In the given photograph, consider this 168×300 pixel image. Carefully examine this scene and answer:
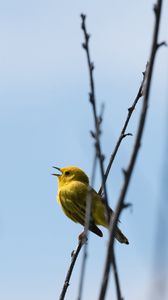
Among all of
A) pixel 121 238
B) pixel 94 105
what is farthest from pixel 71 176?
pixel 94 105

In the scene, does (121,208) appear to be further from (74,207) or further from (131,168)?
(74,207)

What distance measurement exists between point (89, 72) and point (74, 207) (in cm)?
616

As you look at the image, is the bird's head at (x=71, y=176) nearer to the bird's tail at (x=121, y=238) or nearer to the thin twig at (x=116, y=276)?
the bird's tail at (x=121, y=238)

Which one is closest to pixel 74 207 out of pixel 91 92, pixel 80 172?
pixel 80 172

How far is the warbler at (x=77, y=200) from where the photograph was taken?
8727mm

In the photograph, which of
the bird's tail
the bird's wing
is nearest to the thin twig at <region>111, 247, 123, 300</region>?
the bird's tail

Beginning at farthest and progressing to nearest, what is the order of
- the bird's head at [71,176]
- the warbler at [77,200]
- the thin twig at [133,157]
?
the bird's head at [71,176], the warbler at [77,200], the thin twig at [133,157]

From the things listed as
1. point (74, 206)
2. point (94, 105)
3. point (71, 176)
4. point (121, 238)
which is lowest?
point (94, 105)

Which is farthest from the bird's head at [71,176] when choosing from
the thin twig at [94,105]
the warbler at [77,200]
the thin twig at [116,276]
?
the thin twig at [116,276]

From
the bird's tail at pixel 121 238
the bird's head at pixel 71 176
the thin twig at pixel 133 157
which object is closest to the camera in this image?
the thin twig at pixel 133 157

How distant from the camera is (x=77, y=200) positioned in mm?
9438

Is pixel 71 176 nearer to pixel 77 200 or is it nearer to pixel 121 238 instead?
pixel 77 200

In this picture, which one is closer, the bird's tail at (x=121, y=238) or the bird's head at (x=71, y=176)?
the bird's tail at (x=121, y=238)

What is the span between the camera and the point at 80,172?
408 inches
